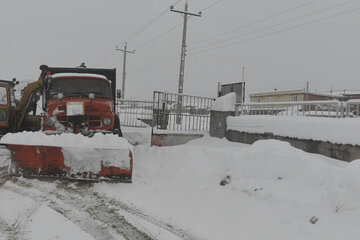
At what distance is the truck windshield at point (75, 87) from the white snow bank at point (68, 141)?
2028 mm

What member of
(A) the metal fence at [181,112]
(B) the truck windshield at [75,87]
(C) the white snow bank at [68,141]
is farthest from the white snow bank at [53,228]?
(A) the metal fence at [181,112]

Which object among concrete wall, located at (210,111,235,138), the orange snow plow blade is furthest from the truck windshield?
concrete wall, located at (210,111,235,138)

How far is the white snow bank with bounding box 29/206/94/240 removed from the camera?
3655 mm

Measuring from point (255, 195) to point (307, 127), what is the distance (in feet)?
8.72

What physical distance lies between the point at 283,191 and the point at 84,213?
10.0 feet

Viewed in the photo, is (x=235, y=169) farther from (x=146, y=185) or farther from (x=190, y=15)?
(x=190, y=15)

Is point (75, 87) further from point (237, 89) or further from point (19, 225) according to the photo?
point (237, 89)

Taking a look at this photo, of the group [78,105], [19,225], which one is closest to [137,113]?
[78,105]

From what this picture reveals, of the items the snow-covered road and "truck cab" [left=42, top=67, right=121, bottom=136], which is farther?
"truck cab" [left=42, top=67, right=121, bottom=136]

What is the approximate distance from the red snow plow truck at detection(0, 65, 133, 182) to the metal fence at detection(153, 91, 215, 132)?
1.70 meters

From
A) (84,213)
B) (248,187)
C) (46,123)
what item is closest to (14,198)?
(84,213)

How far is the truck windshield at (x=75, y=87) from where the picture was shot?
27.5ft

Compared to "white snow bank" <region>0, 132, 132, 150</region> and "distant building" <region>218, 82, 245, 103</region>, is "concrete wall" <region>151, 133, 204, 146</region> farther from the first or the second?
"white snow bank" <region>0, 132, 132, 150</region>

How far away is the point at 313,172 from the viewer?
509 cm
